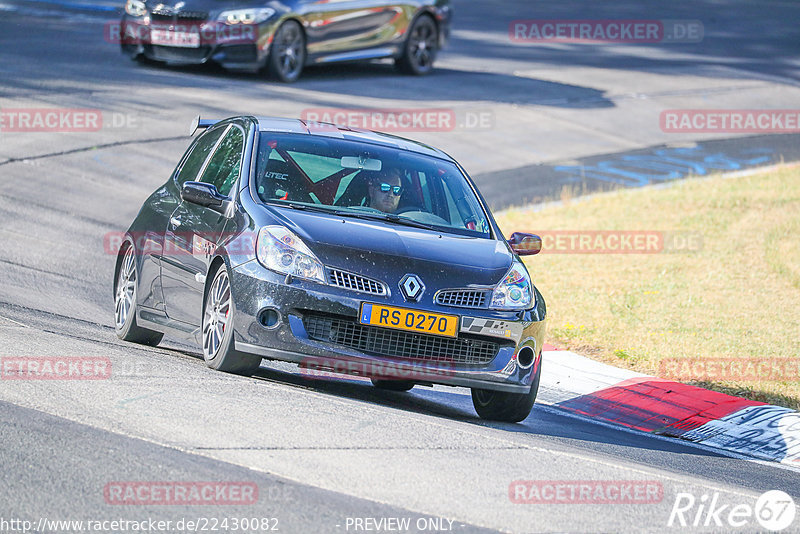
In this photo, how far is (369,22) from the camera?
22.3m

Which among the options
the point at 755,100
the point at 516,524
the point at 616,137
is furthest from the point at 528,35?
the point at 516,524

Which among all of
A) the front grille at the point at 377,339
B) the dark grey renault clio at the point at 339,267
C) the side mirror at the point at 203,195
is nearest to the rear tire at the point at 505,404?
the dark grey renault clio at the point at 339,267

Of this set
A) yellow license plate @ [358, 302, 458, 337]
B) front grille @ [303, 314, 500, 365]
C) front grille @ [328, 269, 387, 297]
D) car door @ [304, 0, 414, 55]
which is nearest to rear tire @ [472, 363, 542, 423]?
front grille @ [303, 314, 500, 365]

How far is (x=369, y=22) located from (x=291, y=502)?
57.9 feet

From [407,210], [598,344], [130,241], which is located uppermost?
[407,210]

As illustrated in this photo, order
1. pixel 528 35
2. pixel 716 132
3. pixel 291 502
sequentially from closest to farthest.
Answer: pixel 291 502 < pixel 716 132 < pixel 528 35

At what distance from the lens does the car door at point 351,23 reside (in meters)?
21.2

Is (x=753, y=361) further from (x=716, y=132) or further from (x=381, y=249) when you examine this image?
(x=716, y=132)

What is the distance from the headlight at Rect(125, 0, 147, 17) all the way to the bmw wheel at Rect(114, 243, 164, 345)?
1104 cm

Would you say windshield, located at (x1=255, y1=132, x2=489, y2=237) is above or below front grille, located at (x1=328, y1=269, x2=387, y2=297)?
above

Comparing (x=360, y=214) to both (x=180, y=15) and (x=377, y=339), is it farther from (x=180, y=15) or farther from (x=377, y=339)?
(x=180, y=15)

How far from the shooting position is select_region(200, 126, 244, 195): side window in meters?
8.42

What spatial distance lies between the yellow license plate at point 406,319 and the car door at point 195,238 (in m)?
1.19

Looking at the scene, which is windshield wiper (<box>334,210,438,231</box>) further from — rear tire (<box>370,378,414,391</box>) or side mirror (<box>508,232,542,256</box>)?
rear tire (<box>370,378,414,391</box>)
